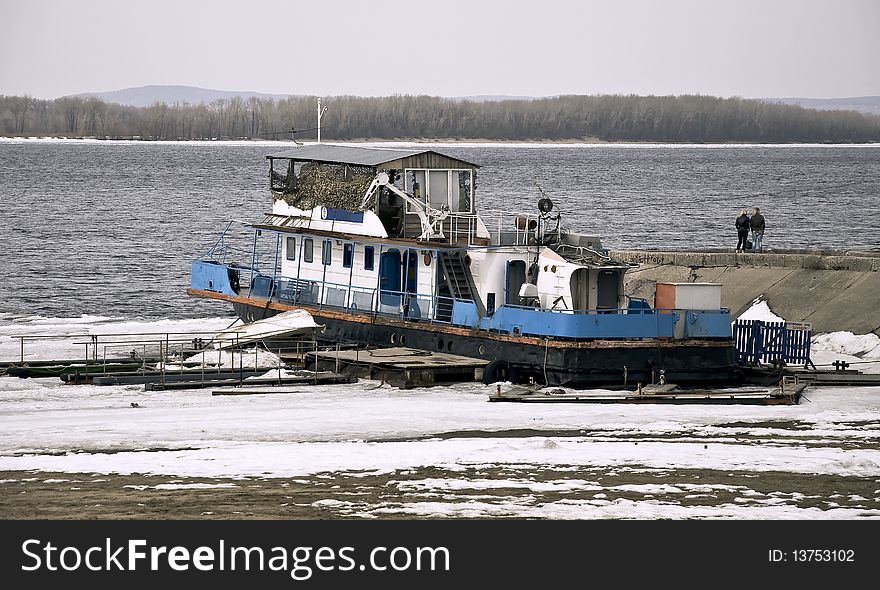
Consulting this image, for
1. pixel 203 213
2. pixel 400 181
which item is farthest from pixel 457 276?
pixel 203 213

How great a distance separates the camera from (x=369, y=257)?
34.5 m

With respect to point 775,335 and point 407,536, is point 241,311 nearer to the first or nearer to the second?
point 775,335

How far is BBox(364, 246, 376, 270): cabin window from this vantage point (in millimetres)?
34375

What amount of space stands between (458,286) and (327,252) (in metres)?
4.36

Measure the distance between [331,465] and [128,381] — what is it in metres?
11.2

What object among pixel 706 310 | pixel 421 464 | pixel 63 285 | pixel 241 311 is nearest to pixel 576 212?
pixel 63 285

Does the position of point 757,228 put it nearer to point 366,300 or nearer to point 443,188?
point 443,188

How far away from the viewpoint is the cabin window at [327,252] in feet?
116

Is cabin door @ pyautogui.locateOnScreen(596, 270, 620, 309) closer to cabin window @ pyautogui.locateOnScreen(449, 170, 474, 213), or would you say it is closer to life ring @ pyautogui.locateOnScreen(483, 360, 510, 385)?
life ring @ pyautogui.locateOnScreen(483, 360, 510, 385)

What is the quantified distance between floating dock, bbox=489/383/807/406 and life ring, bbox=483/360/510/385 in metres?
1.41

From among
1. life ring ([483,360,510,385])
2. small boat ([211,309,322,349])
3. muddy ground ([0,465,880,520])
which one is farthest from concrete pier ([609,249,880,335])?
muddy ground ([0,465,880,520])

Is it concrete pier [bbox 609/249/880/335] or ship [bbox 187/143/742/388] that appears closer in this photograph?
ship [bbox 187/143/742/388]

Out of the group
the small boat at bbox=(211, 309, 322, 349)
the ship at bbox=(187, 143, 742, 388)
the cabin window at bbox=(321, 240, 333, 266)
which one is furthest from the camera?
the cabin window at bbox=(321, 240, 333, 266)

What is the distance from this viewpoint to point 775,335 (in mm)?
31734
